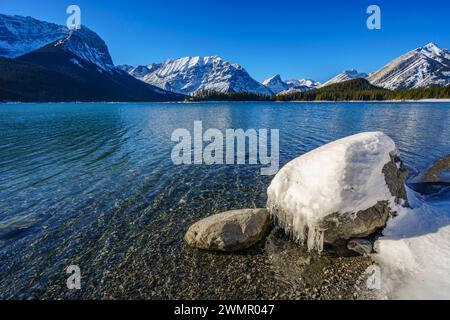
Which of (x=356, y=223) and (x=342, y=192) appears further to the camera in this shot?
(x=342, y=192)

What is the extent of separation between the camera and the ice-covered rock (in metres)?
9.55

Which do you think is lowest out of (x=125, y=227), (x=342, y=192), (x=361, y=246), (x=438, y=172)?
(x=125, y=227)

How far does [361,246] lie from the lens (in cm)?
943

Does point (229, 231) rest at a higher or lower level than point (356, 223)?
lower

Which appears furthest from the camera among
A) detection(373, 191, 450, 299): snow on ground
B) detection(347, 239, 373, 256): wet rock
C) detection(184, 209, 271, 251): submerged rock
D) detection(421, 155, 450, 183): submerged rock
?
detection(421, 155, 450, 183): submerged rock

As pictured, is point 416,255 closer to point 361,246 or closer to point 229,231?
point 361,246

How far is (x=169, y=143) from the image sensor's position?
106 ft

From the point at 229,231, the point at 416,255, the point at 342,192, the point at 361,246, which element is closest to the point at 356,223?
the point at 361,246

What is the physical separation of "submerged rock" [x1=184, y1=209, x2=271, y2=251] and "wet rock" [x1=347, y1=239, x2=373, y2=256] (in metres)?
3.36

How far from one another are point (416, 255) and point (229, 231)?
6.59m

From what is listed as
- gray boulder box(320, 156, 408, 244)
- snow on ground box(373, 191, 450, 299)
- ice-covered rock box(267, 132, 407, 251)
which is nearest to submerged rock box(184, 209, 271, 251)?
ice-covered rock box(267, 132, 407, 251)

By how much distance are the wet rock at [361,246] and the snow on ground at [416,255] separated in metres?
0.28

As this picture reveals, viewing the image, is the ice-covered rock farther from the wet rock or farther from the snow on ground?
the snow on ground
